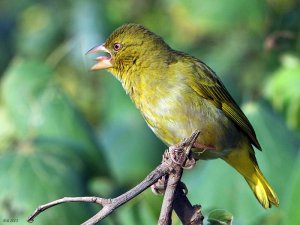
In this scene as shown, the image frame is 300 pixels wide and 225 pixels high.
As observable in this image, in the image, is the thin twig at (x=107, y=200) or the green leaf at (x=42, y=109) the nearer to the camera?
the thin twig at (x=107, y=200)

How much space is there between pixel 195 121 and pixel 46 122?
64.7 inches

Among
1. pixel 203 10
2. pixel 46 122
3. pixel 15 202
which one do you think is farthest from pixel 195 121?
pixel 203 10

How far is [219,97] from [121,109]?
3.12 metres

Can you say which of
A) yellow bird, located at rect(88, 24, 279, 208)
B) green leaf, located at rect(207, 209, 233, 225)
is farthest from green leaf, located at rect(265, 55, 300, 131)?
green leaf, located at rect(207, 209, 233, 225)

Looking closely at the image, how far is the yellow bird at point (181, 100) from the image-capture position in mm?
4938

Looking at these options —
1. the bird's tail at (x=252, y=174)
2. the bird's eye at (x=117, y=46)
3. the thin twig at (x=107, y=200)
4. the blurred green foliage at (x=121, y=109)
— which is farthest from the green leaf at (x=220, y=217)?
the bird's eye at (x=117, y=46)

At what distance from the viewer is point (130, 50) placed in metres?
5.32

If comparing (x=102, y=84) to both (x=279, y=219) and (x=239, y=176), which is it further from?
(x=279, y=219)

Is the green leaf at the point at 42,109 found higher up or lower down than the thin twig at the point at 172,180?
higher up

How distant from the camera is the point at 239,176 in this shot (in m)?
5.90

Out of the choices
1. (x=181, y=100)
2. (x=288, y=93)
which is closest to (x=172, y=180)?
(x=181, y=100)

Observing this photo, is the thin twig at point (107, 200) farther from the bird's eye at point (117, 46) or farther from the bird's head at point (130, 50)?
the bird's eye at point (117, 46)

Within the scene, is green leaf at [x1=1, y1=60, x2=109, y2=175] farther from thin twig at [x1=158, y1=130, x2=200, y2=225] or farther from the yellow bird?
thin twig at [x1=158, y1=130, x2=200, y2=225]

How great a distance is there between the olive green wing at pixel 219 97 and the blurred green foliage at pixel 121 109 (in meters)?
0.40
